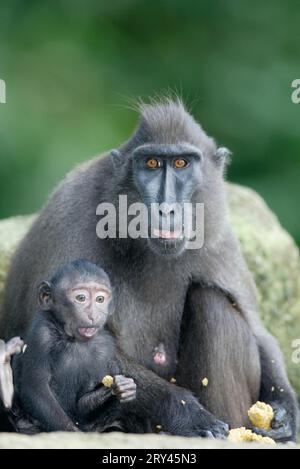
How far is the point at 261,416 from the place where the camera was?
11461mm

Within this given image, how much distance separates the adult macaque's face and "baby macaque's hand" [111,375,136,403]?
112 cm

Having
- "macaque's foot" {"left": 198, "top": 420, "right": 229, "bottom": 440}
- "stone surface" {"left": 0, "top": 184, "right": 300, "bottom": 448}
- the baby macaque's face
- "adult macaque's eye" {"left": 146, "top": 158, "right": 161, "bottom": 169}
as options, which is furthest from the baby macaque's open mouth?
"stone surface" {"left": 0, "top": 184, "right": 300, "bottom": 448}

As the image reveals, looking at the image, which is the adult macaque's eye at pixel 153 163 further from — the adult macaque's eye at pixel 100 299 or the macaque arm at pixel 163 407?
the macaque arm at pixel 163 407

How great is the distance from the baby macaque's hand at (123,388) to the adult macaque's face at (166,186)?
112 centimetres

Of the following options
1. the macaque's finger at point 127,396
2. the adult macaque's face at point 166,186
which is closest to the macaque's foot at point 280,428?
the macaque's finger at point 127,396

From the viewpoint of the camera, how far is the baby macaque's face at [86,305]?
10438 millimetres

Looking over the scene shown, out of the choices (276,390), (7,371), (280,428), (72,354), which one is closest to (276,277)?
(276,390)

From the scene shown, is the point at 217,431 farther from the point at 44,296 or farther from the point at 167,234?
the point at 44,296

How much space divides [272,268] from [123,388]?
14.8 feet

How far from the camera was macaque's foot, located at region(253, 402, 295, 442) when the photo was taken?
11430mm

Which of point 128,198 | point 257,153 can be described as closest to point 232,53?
point 257,153

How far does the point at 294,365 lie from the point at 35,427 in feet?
14.5

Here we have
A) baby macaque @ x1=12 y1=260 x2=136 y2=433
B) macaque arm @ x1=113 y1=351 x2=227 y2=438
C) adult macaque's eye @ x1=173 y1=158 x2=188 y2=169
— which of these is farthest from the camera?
adult macaque's eye @ x1=173 y1=158 x2=188 y2=169

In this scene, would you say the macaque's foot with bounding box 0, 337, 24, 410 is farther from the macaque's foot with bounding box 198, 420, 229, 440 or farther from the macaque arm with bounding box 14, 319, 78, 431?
the macaque's foot with bounding box 198, 420, 229, 440
